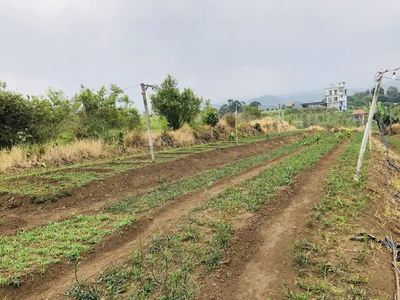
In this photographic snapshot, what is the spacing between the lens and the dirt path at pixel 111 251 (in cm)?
308

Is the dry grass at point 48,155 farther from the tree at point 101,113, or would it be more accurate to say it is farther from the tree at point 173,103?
the tree at point 173,103

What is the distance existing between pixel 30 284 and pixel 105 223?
1.98 meters

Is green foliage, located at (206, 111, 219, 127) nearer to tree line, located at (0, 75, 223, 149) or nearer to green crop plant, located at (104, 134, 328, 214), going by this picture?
tree line, located at (0, 75, 223, 149)

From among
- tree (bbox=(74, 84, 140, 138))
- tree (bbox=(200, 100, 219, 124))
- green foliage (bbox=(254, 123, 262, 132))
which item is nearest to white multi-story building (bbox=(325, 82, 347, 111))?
green foliage (bbox=(254, 123, 262, 132))

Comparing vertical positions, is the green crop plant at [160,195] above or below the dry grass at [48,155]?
below

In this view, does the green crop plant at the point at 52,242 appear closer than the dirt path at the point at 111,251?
No

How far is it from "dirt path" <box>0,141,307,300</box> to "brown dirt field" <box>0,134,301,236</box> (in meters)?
1.97

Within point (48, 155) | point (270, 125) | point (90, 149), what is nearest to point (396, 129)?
point (270, 125)

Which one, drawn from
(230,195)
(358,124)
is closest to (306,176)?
(230,195)

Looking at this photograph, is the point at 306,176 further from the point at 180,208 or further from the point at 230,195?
the point at 180,208

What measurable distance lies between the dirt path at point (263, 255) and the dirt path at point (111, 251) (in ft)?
4.96

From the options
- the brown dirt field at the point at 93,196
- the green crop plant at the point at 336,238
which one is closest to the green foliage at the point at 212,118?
the brown dirt field at the point at 93,196

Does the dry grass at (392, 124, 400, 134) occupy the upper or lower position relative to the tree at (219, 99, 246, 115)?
lower

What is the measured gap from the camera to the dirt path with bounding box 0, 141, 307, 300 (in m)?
3.08
